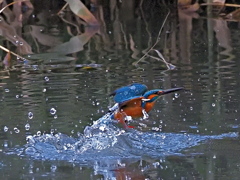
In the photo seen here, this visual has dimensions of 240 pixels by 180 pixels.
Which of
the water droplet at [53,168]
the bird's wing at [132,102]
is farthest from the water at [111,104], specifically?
the bird's wing at [132,102]

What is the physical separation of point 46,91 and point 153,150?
1593mm

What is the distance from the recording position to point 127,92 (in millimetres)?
4090

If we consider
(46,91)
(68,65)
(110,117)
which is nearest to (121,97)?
(110,117)

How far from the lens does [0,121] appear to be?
432 cm

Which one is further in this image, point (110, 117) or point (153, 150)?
point (110, 117)

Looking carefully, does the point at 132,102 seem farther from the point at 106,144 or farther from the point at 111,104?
the point at 111,104

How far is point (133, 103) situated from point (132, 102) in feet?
0.04

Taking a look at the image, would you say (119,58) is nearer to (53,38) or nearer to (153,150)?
(53,38)

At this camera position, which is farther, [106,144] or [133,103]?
[133,103]

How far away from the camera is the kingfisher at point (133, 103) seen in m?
4.09

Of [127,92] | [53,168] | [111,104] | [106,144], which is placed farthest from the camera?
[111,104]

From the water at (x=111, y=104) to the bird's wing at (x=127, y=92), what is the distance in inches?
6.0

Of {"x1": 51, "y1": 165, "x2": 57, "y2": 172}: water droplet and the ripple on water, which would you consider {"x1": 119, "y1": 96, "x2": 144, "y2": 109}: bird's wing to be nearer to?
the ripple on water

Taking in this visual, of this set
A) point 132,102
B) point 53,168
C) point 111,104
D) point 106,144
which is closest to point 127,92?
point 132,102
